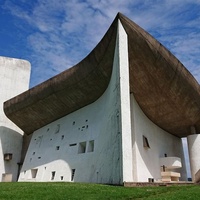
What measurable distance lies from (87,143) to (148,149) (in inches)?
185

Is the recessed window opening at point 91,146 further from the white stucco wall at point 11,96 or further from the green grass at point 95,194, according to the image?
the white stucco wall at point 11,96

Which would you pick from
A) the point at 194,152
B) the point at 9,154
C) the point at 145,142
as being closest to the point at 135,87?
the point at 145,142

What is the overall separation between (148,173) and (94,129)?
5.03m

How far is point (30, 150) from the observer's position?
73.1 ft

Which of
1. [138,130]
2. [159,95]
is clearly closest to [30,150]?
[138,130]

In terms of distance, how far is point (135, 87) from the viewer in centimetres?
1523

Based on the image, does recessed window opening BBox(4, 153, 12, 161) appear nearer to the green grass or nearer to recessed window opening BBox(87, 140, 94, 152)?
recessed window opening BBox(87, 140, 94, 152)

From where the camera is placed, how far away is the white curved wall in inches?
714

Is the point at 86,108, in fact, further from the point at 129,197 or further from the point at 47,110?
the point at 129,197

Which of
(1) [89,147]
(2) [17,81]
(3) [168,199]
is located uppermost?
(2) [17,81]

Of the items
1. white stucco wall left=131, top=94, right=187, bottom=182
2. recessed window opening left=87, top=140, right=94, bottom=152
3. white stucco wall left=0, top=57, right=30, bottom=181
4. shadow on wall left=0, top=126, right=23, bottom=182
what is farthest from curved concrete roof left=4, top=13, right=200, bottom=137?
recessed window opening left=87, top=140, right=94, bottom=152

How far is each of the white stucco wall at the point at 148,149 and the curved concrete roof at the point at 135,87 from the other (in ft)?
2.17

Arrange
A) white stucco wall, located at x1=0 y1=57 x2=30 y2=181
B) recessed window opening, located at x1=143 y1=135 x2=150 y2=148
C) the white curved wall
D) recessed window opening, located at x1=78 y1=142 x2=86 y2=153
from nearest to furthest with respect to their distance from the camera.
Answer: recessed window opening, located at x1=143 y1=135 x2=150 y2=148, recessed window opening, located at x1=78 y1=142 x2=86 y2=153, the white curved wall, white stucco wall, located at x1=0 y1=57 x2=30 y2=181

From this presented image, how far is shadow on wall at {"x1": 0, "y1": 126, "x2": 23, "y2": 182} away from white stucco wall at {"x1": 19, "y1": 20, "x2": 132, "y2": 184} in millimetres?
2418
